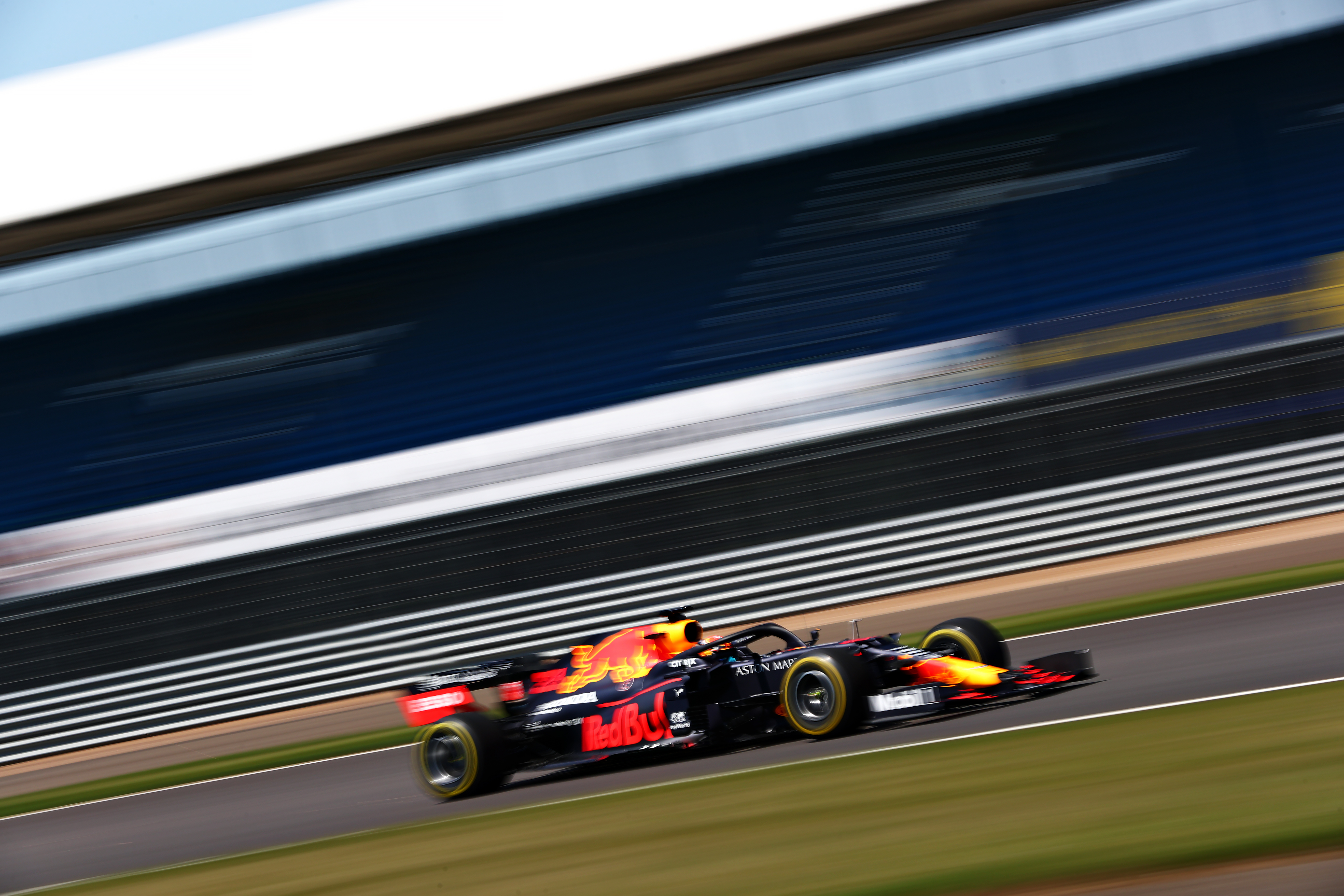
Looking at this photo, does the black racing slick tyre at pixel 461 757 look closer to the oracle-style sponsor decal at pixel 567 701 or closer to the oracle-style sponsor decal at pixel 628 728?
the oracle-style sponsor decal at pixel 567 701

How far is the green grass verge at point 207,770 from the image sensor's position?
1127 cm

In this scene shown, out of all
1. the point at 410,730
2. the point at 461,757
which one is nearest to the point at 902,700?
the point at 461,757

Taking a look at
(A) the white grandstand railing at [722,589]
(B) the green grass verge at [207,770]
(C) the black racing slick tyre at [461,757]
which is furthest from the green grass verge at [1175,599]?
(B) the green grass verge at [207,770]

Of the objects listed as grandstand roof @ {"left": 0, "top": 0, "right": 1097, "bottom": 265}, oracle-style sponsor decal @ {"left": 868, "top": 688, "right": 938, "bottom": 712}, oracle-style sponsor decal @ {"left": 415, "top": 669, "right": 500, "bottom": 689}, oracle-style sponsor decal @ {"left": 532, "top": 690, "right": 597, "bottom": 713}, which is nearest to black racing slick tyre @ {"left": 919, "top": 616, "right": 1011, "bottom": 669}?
oracle-style sponsor decal @ {"left": 868, "top": 688, "right": 938, "bottom": 712}

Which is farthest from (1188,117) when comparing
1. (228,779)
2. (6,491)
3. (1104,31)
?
(6,491)

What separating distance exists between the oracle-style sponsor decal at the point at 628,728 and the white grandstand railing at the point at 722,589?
5.25 meters

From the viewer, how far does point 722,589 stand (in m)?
14.2

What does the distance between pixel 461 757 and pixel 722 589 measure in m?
6.84

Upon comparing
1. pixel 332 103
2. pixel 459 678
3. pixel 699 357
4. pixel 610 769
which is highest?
pixel 332 103

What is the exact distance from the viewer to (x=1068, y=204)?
14.5 m

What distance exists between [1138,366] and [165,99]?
35.8 feet

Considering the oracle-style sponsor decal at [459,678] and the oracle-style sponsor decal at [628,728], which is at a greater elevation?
the oracle-style sponsor decal at [459,678]

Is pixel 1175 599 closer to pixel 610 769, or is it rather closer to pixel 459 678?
pixel 610 769

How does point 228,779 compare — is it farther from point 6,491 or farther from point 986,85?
point 986,85
